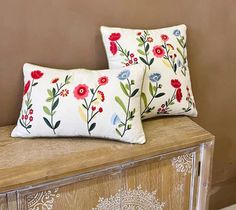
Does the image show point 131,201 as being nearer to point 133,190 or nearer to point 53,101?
point 133,190

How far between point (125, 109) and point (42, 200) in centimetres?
43

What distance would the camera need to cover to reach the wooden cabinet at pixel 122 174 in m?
1.16

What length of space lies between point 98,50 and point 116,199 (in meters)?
0.64

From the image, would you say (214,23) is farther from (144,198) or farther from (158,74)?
(144,198)

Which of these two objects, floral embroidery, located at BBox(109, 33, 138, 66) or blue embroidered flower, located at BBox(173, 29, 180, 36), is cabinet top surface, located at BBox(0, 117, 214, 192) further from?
blue embroidered flower, located at BBox(173, 29, 180, 36)

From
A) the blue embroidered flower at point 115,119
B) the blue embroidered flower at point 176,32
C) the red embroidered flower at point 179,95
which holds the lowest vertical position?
the blue embroidered flower at point 115,119

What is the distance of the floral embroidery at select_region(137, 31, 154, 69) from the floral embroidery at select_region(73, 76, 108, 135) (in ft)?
0.86

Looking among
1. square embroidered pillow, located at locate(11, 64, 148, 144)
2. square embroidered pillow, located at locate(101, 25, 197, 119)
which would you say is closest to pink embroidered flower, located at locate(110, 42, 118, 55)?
square embroidered pillow, located at locate(101, 25, 197, 119)

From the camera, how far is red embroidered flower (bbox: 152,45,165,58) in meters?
1.48

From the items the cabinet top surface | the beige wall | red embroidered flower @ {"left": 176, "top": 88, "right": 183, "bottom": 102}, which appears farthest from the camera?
red embroidered flower @ {"left": 176, "top": 88, "right": 183, "bottom": 102}

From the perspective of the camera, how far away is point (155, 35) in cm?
151

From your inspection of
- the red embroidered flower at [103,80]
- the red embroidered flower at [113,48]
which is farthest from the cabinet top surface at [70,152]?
the red embroidered flower at [113,48]

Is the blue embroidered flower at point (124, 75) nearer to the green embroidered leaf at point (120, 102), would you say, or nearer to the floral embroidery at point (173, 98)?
the green embroidered leaf at point (120, 102)

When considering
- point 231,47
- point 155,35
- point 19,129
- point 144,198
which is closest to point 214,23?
point 231,47
